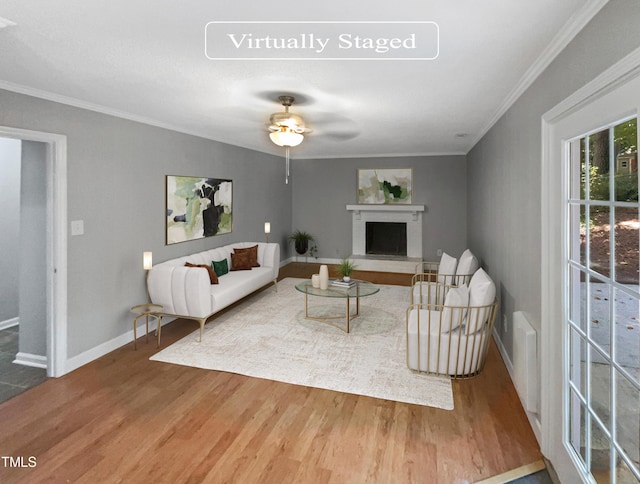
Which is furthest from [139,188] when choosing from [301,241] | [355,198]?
[355,198]

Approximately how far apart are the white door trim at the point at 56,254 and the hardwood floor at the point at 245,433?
0.26 metres

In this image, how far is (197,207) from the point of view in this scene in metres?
5.15

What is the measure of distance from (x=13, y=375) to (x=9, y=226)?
6.79ft

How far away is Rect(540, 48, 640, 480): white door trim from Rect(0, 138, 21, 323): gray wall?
18.0 ft

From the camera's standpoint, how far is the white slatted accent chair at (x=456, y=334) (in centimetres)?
301

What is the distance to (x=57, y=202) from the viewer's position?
3172mm

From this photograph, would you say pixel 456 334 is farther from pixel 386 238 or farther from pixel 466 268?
pixel 386 238

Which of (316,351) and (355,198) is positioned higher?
(355,198)

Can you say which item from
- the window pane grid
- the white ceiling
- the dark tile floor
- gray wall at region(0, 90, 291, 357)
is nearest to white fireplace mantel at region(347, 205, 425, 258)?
the white ceiling

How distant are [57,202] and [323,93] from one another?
8.09 feet

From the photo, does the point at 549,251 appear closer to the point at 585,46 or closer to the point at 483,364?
the point at 585,46

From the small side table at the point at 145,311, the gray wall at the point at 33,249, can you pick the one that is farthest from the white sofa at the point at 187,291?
the gray wall at the point at 33,249

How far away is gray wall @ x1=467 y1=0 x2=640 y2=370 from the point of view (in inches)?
57.7

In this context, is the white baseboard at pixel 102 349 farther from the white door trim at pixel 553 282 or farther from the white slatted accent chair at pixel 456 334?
the white door trim at pixel 553 282
